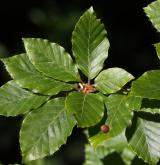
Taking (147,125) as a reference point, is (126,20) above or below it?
below

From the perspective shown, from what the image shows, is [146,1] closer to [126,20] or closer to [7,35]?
[126,20]

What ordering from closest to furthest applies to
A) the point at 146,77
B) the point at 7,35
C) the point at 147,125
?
the point at 146,77 < the point at 147,125 < the point at 7,35

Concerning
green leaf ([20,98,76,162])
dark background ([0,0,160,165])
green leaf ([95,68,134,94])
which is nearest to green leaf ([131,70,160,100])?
green leaf ([95,68,134,94])

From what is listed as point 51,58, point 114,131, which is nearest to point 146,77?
point 114,131

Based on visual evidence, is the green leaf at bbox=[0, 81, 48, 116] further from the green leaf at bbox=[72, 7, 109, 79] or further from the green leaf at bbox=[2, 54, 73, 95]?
the green leaf at bbox=[72, 7, 109, 79]

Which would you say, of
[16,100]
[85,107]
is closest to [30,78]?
[16,100]

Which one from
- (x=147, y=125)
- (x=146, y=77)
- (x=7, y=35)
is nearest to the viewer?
(x=146, y=77)

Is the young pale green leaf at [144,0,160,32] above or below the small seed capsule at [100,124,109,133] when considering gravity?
above
